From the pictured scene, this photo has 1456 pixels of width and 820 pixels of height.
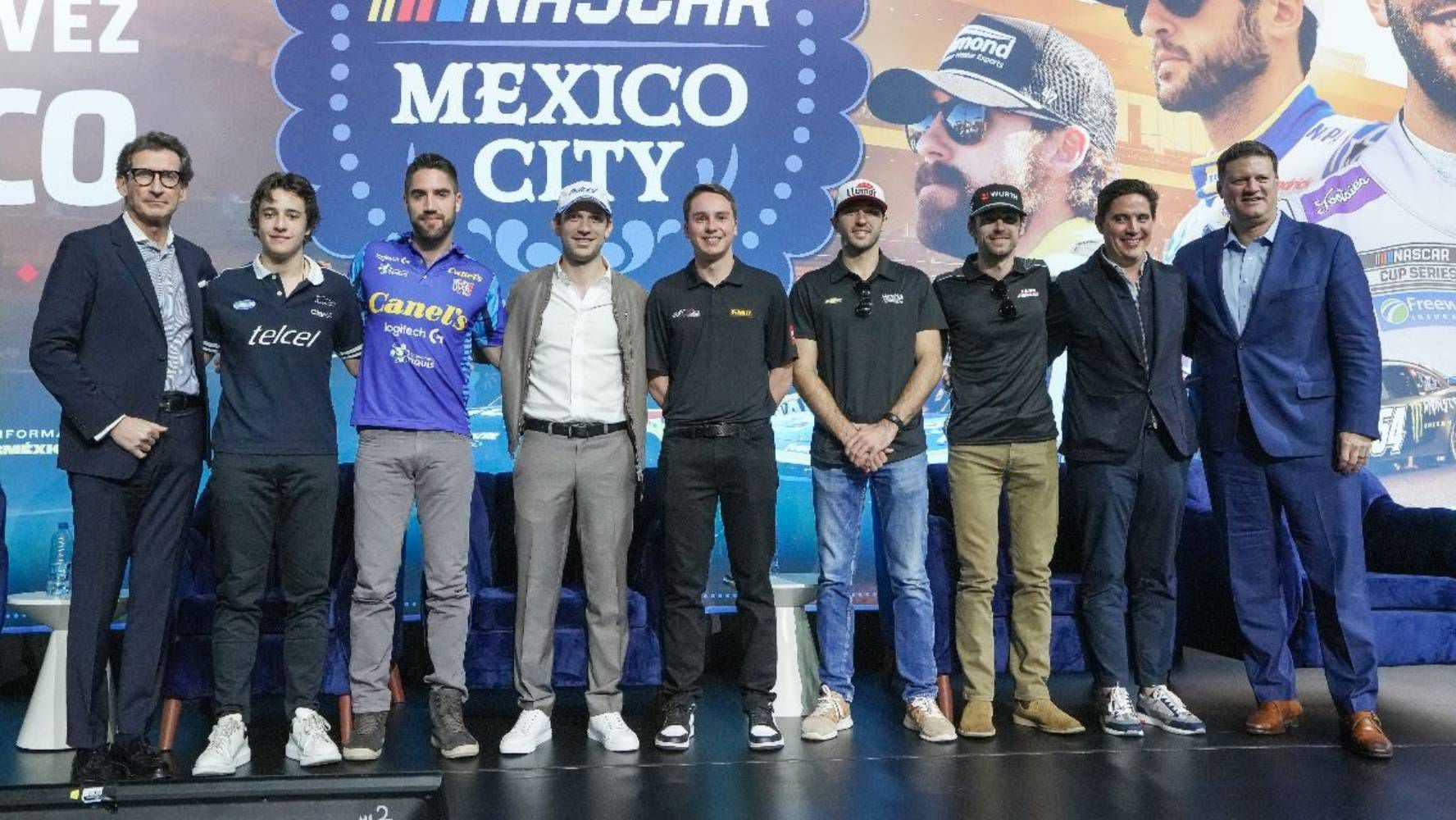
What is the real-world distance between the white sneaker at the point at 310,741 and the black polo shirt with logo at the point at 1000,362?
205 cm

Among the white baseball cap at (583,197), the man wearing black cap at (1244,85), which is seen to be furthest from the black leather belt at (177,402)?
the man wearing black cap at (1244,85)

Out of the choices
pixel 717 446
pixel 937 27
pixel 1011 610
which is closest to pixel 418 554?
pixel 717 446

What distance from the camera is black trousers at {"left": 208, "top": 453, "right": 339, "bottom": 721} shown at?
3.09m

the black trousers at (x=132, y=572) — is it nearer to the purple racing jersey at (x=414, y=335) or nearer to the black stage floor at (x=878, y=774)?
the black stage floor at (x=878, y=774)

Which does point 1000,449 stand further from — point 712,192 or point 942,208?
point 942,208

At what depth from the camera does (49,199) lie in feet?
15.4

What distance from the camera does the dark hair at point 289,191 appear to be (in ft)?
10.4

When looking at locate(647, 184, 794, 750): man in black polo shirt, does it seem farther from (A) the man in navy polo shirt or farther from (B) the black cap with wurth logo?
(B) the black cap with wurth logo

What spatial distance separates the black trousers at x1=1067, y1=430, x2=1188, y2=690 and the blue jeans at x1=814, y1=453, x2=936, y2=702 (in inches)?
20.3

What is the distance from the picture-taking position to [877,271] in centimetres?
349

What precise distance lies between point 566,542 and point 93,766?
1365mm

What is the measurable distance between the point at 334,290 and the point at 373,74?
6.45 ft

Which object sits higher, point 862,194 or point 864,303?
point 862,194

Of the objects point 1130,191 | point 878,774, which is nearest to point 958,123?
point 1130,191
